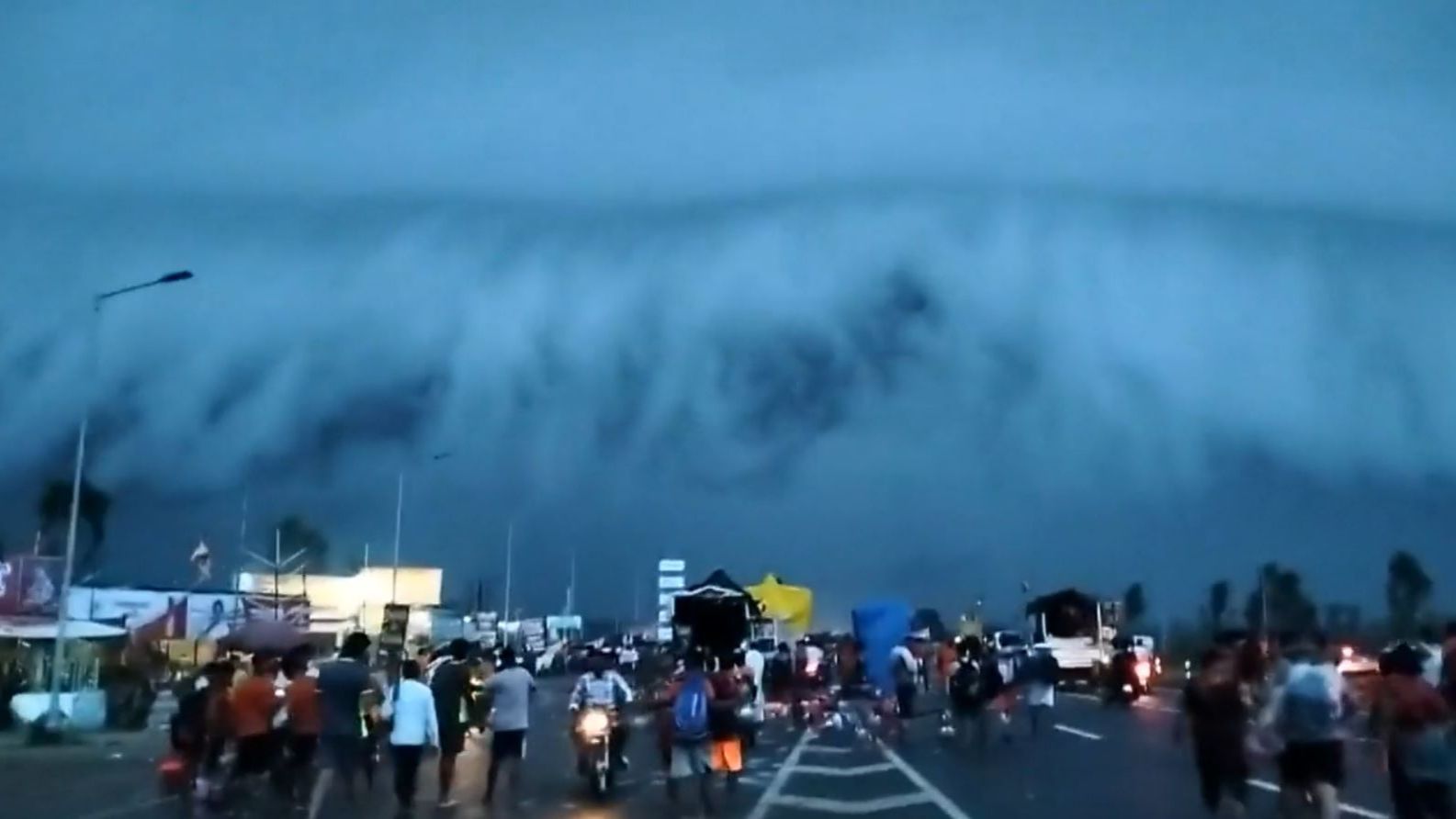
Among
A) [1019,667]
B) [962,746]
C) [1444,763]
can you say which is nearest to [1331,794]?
[1444,763]

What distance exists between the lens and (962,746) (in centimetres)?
3484

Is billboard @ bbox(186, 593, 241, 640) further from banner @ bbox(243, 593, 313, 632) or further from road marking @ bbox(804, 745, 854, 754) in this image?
road marking @ bbox(804, 745, 854, 754)

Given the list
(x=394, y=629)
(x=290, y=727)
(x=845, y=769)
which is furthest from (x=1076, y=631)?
(x=290, y=727)

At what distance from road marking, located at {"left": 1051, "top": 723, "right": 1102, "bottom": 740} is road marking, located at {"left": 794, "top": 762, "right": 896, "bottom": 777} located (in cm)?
875

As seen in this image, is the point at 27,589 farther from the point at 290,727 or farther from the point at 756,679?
the point at 290,727

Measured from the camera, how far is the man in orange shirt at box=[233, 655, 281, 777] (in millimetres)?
18594

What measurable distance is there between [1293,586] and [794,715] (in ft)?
232

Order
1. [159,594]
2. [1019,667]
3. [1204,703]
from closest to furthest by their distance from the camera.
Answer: [1204,703], [1019,667], [159,594]

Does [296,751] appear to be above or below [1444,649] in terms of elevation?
below

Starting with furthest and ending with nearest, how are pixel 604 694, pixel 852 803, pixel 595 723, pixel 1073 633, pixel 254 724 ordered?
1. pixel 1073 633
2. pixel 604 694
3. pixel 595 723
4. pixel 852 803
5. pixel 254 724

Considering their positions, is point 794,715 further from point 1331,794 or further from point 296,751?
point 1331,794

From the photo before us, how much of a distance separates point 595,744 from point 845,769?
7149 millimetres

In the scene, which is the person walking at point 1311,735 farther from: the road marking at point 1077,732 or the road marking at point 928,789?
the road marking at point 1077,732

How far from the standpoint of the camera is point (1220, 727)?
1775cm
